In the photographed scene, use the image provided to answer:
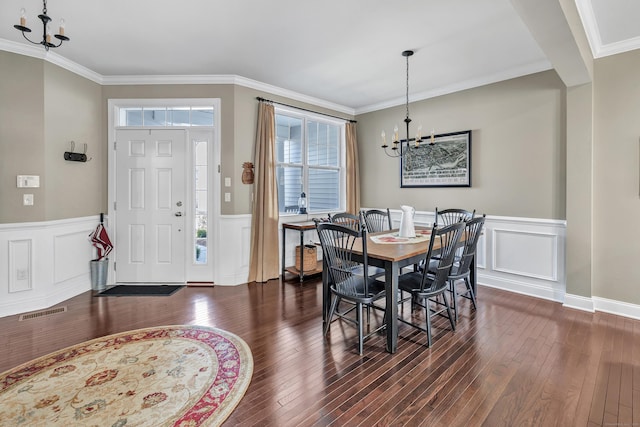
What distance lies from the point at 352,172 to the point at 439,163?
1.53 metres

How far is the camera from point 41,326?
296 centimetres

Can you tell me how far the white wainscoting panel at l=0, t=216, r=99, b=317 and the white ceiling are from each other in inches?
75.9

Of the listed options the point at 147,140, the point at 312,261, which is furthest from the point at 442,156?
the point at 147,140

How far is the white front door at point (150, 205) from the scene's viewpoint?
4215 millimetres

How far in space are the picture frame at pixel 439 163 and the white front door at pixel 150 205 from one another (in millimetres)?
3245

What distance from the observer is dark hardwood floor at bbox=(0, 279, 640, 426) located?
1811mm

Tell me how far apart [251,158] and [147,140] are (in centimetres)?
141

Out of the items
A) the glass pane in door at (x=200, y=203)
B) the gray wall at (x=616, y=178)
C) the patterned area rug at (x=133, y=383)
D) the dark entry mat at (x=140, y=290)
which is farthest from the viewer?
the glass pane in door at (x=200, y=203)

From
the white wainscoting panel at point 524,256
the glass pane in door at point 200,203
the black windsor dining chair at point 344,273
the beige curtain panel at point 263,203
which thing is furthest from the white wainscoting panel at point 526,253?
the glass pane in door at point 200,203

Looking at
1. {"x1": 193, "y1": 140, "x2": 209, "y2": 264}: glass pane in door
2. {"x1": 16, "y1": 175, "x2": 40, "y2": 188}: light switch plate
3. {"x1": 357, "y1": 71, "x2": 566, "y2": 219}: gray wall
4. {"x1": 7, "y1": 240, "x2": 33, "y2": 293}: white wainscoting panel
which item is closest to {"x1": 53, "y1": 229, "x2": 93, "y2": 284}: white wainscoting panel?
{"x1": 7, "y1": 240, "x2": 33, "y2": 293}: white wainscoting panel

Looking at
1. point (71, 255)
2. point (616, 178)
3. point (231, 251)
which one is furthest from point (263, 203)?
point (616, 178)

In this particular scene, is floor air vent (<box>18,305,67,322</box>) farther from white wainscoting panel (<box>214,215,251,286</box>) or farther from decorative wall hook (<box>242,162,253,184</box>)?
decorative wall hook (<box>242,162,253,184</box>)

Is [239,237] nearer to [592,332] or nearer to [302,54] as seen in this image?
[302,54]

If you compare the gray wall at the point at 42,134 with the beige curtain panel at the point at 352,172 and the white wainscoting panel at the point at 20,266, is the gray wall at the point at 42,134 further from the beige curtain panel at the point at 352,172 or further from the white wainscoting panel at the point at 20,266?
the beige curtain panel at the point at 352,172
